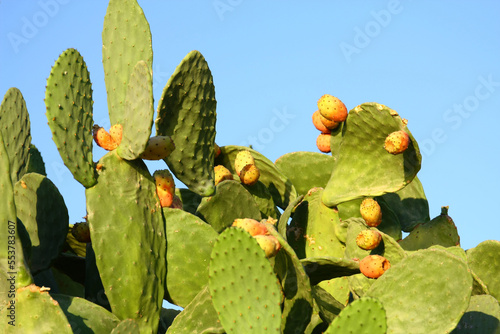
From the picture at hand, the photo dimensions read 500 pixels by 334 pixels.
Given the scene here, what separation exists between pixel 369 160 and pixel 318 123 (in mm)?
405

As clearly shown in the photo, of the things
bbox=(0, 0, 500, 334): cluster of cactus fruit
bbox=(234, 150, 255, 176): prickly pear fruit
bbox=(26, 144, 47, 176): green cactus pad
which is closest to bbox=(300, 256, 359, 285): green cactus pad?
bbox=(0, 0, 500, 334): cluster of cactus fruit

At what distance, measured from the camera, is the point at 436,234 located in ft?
12.2

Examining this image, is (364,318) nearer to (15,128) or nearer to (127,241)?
(127,241)

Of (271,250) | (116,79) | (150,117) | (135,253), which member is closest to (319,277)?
(271,250)

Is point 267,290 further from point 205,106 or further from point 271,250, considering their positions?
point 205,106

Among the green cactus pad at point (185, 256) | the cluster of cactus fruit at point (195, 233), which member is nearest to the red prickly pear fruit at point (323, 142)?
the cluster of cactus fruit at point (195, 233)

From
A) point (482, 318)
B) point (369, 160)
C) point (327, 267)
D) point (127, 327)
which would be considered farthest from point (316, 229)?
point (127, 327)

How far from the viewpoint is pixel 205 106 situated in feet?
10.5

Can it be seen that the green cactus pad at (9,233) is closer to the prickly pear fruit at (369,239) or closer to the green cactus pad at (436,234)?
the prickly pear fruit at (369,239)

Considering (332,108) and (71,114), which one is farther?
(332,108)

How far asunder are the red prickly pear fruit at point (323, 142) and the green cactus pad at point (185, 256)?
1082 millimetres

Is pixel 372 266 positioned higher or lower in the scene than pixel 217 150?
lower

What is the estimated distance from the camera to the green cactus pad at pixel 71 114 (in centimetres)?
287

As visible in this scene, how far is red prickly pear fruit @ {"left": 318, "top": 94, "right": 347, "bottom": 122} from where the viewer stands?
360 cm
